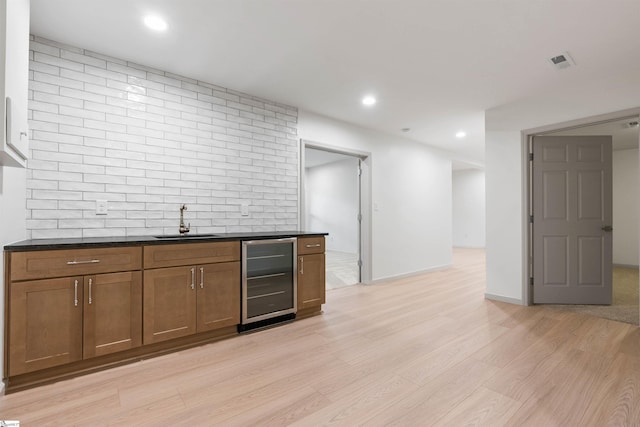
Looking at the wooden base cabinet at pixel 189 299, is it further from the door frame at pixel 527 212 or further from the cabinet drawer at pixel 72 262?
the door frame at pixel 527 212

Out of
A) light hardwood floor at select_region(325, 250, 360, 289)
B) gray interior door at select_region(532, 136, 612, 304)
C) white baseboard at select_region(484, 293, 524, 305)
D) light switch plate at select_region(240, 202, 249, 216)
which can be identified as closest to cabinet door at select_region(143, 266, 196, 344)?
light switch plate at select_region(240, 202, 249, 216)

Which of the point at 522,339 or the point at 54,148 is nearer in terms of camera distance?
the point at 54,148

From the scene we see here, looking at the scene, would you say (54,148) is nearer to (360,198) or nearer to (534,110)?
(360,198)

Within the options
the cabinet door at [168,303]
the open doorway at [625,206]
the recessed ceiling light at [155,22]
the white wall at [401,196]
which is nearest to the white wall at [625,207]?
the open doorway at [625,206]

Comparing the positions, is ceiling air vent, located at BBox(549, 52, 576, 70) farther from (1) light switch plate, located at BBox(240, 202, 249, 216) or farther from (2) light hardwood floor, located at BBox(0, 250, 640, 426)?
(1) light switch plate, located at BBox(240, 202, 249, 216)

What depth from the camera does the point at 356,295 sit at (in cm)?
426

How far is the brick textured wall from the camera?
8.04 ft

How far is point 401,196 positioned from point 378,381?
3921 mm

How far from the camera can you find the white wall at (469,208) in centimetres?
1008

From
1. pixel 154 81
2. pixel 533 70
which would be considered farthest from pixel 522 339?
pixel 154 81

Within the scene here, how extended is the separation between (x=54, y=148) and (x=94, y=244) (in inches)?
40.1

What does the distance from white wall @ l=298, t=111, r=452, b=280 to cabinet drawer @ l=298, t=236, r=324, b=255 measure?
151 cm

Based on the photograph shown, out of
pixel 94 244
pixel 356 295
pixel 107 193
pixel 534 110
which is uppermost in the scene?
pixel 534 110

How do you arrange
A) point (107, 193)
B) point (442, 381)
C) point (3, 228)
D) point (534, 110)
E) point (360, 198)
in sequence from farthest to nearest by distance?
point (360, 198) → point (534, 110) → point (107, 193) → point (442, 381) → point (3, 228)
